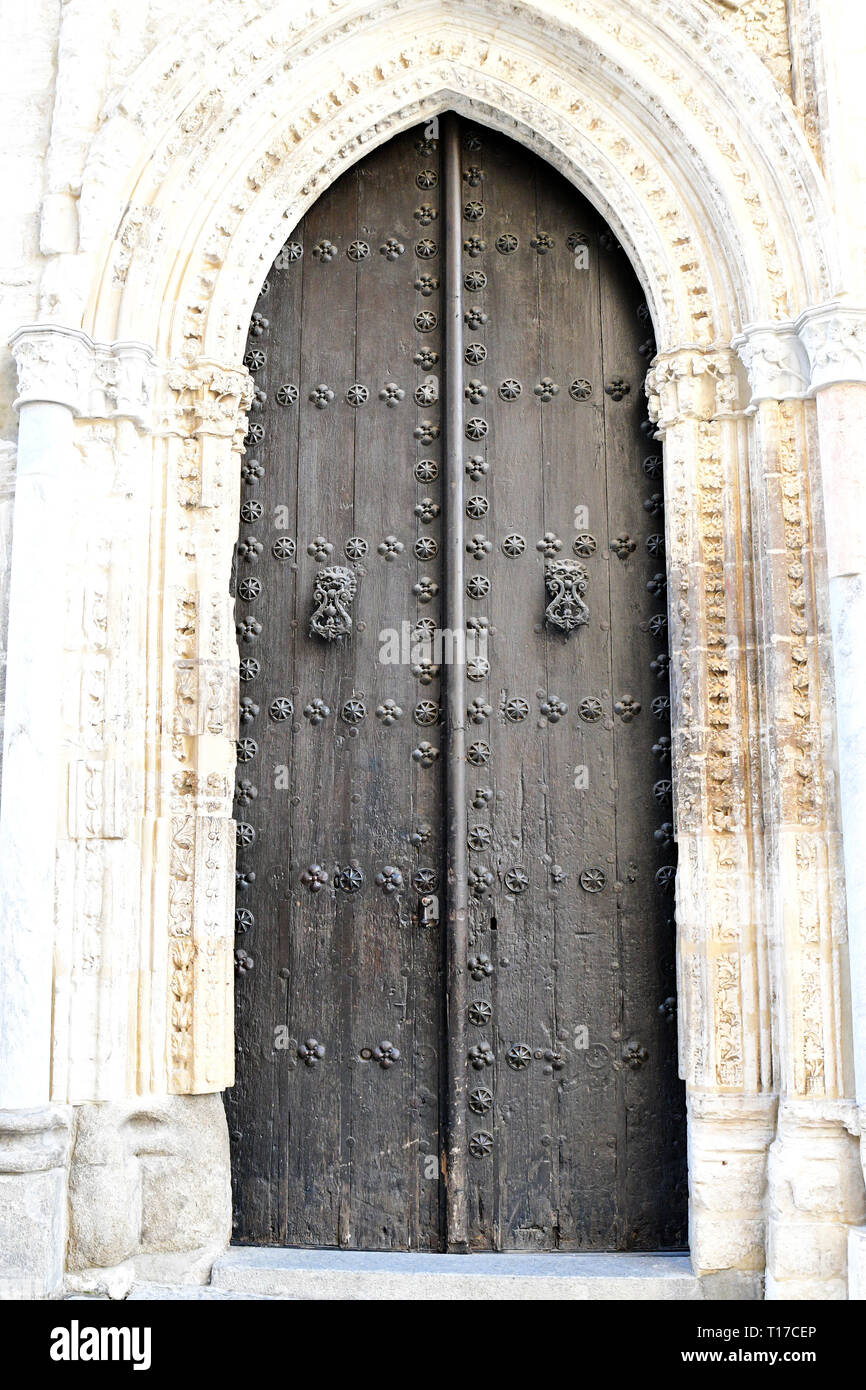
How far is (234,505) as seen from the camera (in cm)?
404

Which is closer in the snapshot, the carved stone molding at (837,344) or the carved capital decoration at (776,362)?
the carved stone molding at (837,344)

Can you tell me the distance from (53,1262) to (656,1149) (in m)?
1.79

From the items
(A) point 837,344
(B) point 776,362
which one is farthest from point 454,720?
(A) point 837,344

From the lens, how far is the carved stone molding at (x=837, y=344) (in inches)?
Answer: 145

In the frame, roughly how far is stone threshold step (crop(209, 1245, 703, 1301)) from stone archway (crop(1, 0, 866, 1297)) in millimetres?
212

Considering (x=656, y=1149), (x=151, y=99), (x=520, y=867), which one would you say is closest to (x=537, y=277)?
(x=151, y=99)

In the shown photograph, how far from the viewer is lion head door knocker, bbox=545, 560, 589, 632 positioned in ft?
13.3

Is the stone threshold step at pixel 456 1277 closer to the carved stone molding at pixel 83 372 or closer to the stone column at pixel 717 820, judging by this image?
the stone column at pixel 717 820

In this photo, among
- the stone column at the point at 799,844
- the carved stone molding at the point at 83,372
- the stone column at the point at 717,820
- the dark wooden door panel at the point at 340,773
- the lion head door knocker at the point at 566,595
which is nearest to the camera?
the stone column at the point at 799,844

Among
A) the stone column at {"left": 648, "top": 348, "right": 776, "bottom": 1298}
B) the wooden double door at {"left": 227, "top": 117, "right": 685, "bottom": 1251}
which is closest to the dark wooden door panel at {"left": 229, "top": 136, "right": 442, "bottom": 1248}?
the wooden double door at {"left": 227, "top": 117, "right": 685, "bottom": 1251}

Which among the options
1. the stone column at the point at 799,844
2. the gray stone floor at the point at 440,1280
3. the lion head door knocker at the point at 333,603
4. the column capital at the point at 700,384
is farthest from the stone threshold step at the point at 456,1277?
the column capital at the point at 700,384

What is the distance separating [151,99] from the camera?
3986 mm

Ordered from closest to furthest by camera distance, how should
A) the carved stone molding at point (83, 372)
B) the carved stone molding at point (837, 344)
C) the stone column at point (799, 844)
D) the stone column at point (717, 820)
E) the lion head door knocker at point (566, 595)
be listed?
the stone column at point (799, 844) → the stone column at point (717, 820) → the carved stone molding at point (837, 344) → the carved stone molding at point (83, 372) → the lion head door knocker at point (566, 595)

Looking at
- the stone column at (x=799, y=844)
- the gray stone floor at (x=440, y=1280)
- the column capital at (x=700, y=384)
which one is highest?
the column capital at (x=700, y=384)
